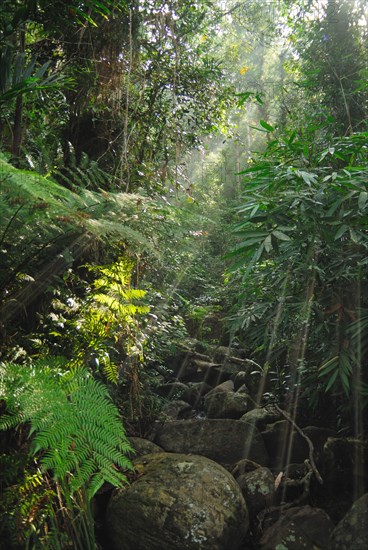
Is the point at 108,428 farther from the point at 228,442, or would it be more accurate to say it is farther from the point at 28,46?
the point at 28,46

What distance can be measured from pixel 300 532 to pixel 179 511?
0.78 m

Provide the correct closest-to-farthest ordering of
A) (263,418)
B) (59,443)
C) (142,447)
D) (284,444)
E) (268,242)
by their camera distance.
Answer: (59,443) → (268,242) → (142,447) → (284,444) → (263,418)

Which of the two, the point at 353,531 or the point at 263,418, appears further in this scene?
the point at 263,418

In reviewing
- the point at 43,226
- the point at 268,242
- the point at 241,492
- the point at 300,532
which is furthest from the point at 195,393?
the point at 43,226

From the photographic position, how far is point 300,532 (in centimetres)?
268

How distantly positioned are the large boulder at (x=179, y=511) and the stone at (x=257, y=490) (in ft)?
0.88

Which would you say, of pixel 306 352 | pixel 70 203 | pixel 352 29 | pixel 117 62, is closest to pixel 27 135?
pixel 117 62

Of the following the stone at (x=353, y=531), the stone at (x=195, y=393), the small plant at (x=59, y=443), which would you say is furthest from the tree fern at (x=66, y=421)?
the stone at (x=195, y=393)

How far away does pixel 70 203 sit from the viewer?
2326 mm

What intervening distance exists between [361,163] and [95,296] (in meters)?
1.90

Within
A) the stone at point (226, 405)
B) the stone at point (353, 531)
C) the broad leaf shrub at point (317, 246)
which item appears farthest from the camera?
the stone at point (226, 405)

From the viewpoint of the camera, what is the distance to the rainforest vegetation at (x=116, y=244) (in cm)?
196

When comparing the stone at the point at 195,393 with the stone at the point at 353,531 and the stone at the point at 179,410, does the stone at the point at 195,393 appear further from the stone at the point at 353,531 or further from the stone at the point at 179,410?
the stone at the point at 353,531

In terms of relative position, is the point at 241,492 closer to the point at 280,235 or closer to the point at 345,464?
the point at 345,464
